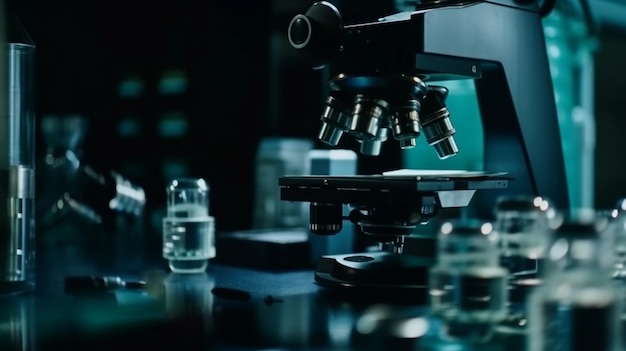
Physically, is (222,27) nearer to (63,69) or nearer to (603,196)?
(63,69)

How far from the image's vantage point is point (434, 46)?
41.1 inches

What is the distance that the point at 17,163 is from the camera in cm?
120

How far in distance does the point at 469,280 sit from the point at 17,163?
2.46ft

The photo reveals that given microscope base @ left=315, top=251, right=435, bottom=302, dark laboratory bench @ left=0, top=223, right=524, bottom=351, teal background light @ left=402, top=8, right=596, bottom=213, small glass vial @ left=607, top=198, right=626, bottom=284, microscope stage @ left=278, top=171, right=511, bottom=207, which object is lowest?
dark laboratory bench @ left=0, top=223, right=524, bottom=351

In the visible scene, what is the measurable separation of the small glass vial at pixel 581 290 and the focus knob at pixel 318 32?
455 millimetres

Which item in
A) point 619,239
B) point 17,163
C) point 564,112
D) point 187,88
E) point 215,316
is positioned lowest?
point 215,316

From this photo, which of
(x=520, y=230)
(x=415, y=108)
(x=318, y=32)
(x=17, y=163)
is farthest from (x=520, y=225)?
(x=17, y=163)

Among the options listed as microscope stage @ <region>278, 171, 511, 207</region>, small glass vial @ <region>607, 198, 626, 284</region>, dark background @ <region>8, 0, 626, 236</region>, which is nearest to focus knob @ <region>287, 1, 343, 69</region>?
microscope stage @ <region>278, 171, 511, 207</region>

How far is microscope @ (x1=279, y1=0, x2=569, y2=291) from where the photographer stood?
1048mm

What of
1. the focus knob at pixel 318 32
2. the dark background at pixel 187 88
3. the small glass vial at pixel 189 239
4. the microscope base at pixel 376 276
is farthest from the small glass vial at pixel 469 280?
the dark background at pixel 187 88

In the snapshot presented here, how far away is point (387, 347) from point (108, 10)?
1944mm

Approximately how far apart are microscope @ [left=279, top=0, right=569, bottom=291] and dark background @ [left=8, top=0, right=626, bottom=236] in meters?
1.24

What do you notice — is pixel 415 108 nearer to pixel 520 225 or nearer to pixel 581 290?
pixel 520 225

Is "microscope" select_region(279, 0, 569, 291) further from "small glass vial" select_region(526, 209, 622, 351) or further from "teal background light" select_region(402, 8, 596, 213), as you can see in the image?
"small glass vial" select_region(526, 209, 622, 351)
